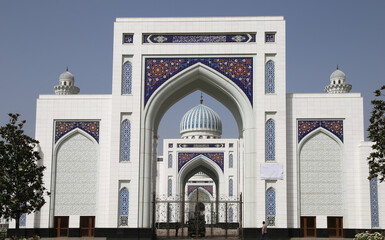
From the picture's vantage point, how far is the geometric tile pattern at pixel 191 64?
15.5 metres

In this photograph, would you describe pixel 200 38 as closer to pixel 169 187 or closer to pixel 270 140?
pixel 270 140

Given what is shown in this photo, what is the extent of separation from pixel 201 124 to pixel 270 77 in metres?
17.0

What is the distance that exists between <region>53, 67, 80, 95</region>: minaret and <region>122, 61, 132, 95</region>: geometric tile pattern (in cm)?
847

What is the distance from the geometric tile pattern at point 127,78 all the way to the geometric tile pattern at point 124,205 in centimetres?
291

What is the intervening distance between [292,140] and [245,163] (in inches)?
61.7

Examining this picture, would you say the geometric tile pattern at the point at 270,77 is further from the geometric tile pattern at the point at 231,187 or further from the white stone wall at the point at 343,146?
the geometric tile pattern at the point at 231,187

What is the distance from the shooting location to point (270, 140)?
599 inches

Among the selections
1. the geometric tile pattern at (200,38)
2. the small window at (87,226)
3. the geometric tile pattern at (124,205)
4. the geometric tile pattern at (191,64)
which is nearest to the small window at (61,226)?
the small window at (87,226)

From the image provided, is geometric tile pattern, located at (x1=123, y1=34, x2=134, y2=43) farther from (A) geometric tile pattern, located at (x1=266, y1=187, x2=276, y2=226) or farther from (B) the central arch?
(A) geometric tile pattern, located at (x1=266, y1=187, x2=276, y2=226)

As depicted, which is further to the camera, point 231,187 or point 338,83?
point 231,187

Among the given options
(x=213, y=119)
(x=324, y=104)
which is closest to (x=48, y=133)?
(x=324, y=104)

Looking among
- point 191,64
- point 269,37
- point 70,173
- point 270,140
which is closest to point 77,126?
point 70,173

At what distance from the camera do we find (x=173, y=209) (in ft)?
87.9

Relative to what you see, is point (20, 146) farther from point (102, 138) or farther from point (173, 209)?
point (173, 209)
